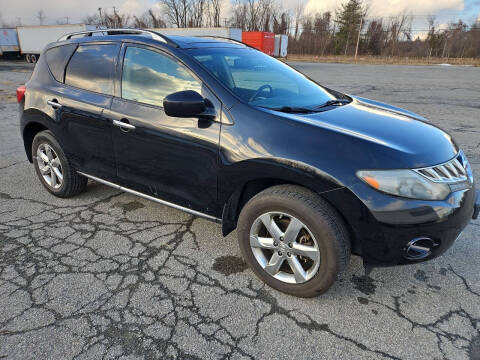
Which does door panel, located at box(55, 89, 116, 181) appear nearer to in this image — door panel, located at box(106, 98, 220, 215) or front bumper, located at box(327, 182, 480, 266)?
door panel, located at box(106, 98, 220, 215)

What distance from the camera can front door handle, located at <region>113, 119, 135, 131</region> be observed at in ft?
9.53

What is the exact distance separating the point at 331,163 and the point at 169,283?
1.46 m

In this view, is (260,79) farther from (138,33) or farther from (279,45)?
(279,45)

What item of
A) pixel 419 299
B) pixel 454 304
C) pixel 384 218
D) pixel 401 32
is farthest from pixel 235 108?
pixel 401 32

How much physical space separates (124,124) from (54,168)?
1.46m

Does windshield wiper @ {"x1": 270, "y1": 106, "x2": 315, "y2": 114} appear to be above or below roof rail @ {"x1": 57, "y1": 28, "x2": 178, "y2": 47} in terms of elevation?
below

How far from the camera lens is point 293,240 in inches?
91.9

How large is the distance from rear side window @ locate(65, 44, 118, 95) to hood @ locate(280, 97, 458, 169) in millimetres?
1829

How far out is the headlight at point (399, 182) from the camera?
203cm

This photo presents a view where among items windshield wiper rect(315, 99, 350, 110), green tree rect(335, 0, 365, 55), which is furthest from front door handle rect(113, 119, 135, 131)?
green tree rect(335, 0, 365, 55)

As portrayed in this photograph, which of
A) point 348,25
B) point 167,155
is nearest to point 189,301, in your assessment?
point 167,155

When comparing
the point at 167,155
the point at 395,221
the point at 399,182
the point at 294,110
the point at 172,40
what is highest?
the point at 172,40

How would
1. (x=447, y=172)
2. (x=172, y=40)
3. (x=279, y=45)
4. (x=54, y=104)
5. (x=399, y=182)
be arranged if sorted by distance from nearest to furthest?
(x=399, y=182) < (x=447, y=172) < (x=172, y=40) < (x=54, y=104) < (x=279, y=45)

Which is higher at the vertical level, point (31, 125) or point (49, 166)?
point (31, 125)
